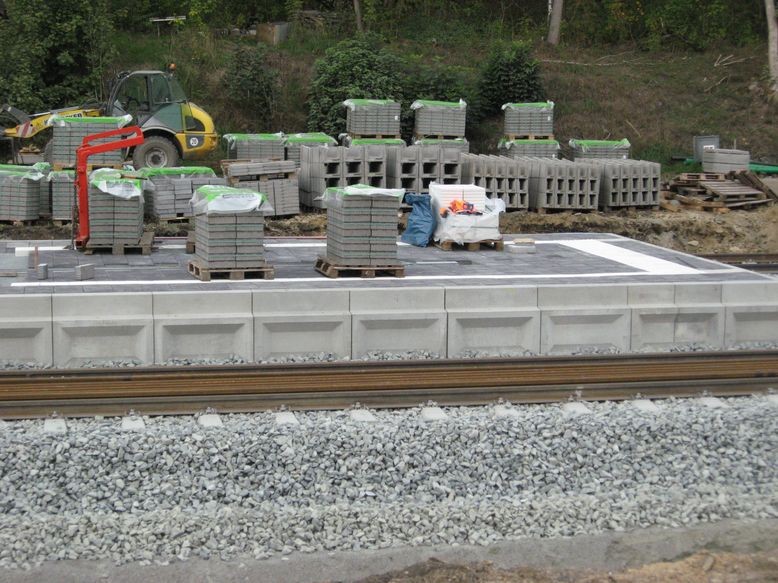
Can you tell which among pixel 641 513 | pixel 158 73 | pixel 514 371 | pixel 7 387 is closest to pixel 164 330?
pixel 7 387

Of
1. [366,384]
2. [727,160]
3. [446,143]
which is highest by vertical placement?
[446,143]

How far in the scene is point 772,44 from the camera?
3453cm

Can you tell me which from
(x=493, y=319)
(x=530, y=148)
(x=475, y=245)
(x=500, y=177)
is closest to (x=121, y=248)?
(x=475, y=245)

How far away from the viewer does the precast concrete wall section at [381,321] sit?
1359cm

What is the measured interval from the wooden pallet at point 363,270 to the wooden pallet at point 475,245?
9.64ft

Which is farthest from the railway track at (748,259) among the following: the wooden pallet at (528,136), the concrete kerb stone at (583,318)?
the wooden pallet at (528,136)

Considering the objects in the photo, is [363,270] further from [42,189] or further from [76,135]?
[76,135]

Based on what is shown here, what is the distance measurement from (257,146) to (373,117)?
12.9ft

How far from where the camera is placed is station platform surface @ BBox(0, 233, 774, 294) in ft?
50.5

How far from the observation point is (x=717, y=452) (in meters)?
10.4

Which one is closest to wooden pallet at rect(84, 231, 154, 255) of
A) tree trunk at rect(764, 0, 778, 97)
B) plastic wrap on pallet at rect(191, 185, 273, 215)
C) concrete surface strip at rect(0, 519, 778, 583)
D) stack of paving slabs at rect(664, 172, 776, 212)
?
plastic wrap on pallet at rect(191, 185, 273, 215)

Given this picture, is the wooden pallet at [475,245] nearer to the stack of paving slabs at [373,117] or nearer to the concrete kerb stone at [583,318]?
the concrete kerb stone at [583,318]

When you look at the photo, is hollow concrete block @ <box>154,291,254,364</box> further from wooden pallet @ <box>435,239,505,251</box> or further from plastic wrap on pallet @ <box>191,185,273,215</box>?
wooden pallet @ <box>435,239,505,251</box>

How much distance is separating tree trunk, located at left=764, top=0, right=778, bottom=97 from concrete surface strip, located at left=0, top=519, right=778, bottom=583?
2829cm
